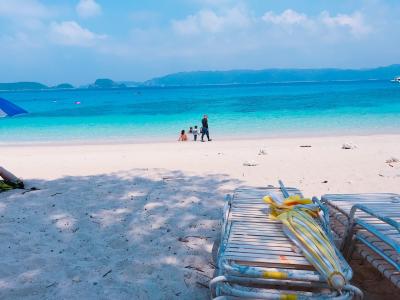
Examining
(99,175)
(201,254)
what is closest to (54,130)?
(99,175)

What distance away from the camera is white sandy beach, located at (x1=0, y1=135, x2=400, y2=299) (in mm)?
3826

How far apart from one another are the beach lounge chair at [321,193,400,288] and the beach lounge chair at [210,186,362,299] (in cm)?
40

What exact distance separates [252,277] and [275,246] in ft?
1.66

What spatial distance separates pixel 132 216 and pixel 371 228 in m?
3.47

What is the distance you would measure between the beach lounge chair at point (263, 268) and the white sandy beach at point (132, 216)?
666 mm

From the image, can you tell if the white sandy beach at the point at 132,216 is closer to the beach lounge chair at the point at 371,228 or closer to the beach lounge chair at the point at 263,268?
the beach lounge chair at the point at 263,268

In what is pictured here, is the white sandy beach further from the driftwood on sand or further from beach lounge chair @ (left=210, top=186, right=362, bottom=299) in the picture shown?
beach lounge chair @ (left=210, top=186, right=362, bottom=299)

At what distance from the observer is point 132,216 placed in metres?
5.66

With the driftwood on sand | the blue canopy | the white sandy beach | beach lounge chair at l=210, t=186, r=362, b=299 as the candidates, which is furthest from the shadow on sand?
the blue canopy

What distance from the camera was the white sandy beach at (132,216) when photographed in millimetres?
3826

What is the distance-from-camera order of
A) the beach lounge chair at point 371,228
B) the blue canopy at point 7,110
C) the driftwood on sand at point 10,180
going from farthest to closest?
1. the driftwood on sand at point 10,180
2. the blue canopy at point 7,110
3. the beach lounge chair at point 371,228

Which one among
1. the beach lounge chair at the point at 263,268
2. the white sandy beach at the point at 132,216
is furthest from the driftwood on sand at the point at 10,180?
the beach lounge chair at the point at 263,268

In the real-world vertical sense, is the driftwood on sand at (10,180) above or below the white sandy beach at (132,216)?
above

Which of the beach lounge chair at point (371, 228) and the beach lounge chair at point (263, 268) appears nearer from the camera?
the beach lounge chair at point (263, 268)
